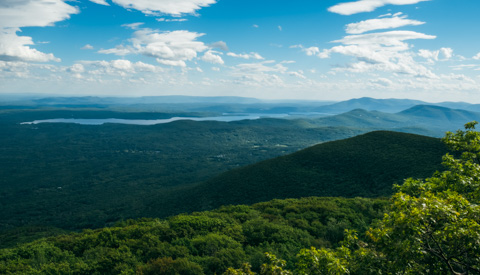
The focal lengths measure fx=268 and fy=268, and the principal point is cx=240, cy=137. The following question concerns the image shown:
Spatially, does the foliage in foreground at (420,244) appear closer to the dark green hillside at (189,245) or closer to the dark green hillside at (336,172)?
the dark green hillside at (189,245)

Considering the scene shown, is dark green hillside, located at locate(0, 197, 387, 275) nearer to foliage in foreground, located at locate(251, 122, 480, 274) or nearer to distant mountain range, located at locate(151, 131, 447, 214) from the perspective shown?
foliage in foreground, located at locate(251, 122, 480, 274)

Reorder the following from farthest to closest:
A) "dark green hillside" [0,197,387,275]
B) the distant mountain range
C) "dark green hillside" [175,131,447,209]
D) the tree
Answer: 1. the distant mountain range
2. "dark green hillside" [175,131,447,209]
3. "dark green hillside" [0,197,387,275]
4. the tree

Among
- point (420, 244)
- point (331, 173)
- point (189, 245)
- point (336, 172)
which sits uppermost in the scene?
point (420, 244)

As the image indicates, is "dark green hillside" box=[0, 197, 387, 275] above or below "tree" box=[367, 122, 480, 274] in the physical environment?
below

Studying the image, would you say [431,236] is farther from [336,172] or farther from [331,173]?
[336,172]

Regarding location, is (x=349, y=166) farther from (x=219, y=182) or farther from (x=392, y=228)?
(x=392, y=228)

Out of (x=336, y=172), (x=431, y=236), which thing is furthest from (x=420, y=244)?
(x=336, y=172)

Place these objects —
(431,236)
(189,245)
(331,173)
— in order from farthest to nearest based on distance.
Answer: (331,173), (189,245), (431,236)

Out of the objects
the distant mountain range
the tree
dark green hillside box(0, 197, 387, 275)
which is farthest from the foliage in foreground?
the distant mountain range
